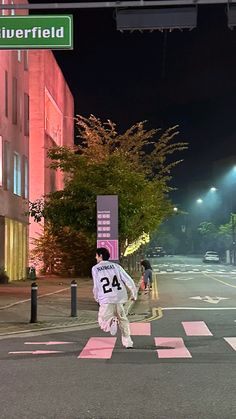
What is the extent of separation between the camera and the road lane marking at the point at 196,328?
13.0 m

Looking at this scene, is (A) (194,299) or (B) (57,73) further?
(B) (57,73)

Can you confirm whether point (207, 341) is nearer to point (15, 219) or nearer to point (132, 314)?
point (132, 314)

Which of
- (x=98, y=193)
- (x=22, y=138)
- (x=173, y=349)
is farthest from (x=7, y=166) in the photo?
(x=173, y=349)

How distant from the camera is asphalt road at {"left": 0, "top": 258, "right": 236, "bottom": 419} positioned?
6.56 m

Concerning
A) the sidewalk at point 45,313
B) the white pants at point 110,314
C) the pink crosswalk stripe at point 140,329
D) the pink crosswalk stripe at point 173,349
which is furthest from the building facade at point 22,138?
the white pants at point 110,314

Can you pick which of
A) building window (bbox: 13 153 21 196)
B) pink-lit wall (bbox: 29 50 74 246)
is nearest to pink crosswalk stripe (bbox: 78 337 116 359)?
building window (bbox: 13 153 21 196)

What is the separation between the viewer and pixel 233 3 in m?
11.0

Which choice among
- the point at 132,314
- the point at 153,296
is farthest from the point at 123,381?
the point at 153,296

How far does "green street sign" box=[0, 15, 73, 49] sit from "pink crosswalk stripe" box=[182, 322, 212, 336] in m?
6.50

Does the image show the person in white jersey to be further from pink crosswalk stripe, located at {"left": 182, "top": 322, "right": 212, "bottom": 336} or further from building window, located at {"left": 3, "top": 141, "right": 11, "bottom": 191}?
building window, located at {"left": 3, "top": 141, "right": 11, "bottom": 191}

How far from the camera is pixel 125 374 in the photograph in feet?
28.0

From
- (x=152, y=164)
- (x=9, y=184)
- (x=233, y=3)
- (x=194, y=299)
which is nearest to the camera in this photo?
(x=233, y=3)

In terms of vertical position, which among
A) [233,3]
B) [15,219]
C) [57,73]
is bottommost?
[15,219]

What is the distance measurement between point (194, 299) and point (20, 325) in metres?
9.56
